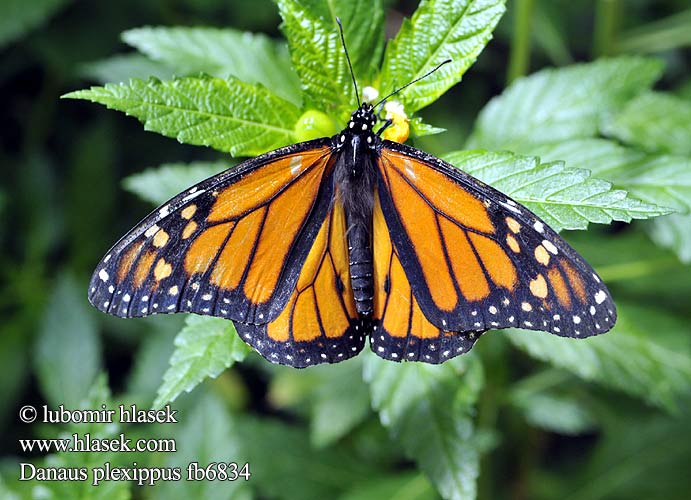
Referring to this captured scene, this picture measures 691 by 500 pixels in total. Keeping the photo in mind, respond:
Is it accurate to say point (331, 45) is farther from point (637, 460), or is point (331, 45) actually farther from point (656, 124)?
point (637, 460)

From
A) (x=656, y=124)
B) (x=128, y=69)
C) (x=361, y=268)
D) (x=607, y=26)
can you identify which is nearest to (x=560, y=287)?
(x=361, y=268)

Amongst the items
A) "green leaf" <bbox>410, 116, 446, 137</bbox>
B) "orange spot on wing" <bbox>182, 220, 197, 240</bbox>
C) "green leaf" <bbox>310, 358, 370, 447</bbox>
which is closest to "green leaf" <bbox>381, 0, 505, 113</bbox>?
"green leaf" <bbox>410, 116, 446, 137</bbox>

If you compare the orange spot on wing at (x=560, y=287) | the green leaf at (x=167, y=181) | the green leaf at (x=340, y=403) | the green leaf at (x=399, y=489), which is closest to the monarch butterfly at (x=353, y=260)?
the orange spot on wing at (x=560, y=287)

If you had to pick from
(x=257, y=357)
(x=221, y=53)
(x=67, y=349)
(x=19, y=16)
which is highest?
(x=19, y=16)

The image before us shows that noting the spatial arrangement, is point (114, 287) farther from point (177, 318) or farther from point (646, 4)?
point (646, 4)

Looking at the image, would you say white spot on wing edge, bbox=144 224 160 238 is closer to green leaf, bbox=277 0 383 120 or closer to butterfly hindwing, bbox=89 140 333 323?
butterfly hindwing, bbox=89 140 333 323

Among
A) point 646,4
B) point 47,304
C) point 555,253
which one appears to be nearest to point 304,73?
point 555,253

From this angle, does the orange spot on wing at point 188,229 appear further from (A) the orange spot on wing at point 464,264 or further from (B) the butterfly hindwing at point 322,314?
(A) the orange spot on wing at point 464,264
